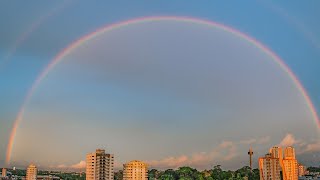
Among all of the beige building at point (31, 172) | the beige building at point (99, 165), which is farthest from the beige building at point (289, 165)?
the beige building at point (31, 172)

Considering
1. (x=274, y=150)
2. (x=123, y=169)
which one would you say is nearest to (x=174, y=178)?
(x=123, y=169)

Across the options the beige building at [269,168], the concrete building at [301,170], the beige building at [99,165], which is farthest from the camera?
the concrete building at [301,170]

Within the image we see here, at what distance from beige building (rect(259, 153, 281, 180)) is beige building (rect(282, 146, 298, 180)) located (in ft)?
14.8

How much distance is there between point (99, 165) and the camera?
1921 inches

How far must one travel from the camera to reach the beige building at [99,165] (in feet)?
159

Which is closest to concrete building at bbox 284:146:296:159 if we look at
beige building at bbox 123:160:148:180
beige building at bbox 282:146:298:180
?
beige building at bbox 282:146:298:180

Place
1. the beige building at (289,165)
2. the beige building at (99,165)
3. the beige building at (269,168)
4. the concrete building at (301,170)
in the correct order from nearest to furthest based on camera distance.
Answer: the beige building at (99,165) → the beige building at (269,168) → the beige building at (289,165) → the concrete building at (301,170)

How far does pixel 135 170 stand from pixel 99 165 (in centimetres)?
1083

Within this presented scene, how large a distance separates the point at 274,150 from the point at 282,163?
2.33 m

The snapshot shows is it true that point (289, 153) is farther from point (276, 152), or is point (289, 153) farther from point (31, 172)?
point (31, 172)

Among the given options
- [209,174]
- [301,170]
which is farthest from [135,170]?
[301,170]

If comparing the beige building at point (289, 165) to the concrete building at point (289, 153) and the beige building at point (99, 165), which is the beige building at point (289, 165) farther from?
the beige building at point (99, 165)

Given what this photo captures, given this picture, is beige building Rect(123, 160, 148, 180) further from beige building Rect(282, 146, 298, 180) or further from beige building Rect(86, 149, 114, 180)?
beige building Rect(282, 146, 298, 180)

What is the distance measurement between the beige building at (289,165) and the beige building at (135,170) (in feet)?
66.7
